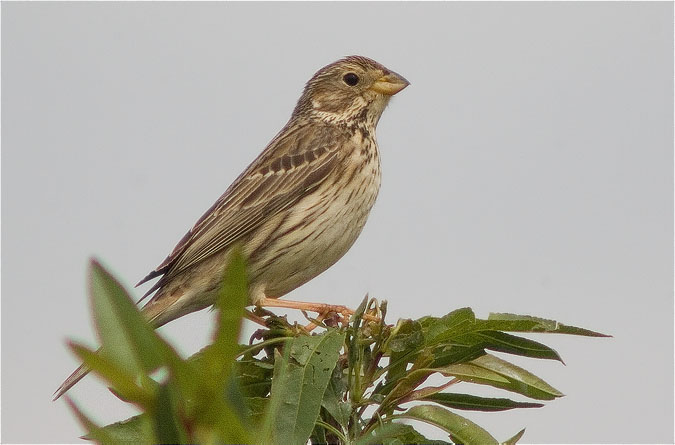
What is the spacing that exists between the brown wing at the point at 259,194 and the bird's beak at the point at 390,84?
62 cm

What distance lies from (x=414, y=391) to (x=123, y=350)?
299 cm

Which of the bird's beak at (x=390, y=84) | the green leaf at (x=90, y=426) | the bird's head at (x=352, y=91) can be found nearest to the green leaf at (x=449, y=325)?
the green leaf at (x=90, y=426)

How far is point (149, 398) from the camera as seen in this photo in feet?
2.64

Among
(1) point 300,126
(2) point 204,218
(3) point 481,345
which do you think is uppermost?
(1) point 300,126

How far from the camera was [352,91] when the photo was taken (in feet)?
27.0

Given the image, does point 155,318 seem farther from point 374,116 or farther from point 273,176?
point 374,116

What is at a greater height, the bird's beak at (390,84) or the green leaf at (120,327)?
the bird's beak at (390,84)

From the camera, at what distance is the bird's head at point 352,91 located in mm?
8062

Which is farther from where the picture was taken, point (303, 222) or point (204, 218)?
point (204, 218)

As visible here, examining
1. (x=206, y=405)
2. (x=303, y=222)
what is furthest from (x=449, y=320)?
(x=303, y=222)

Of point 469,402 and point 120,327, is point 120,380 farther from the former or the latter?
point 469,402

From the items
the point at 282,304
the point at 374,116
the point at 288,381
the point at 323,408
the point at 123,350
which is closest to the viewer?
the point at 123,350

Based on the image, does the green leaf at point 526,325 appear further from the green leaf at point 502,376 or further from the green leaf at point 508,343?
the green leaf at point 502,376

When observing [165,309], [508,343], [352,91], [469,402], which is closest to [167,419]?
[508,343]
